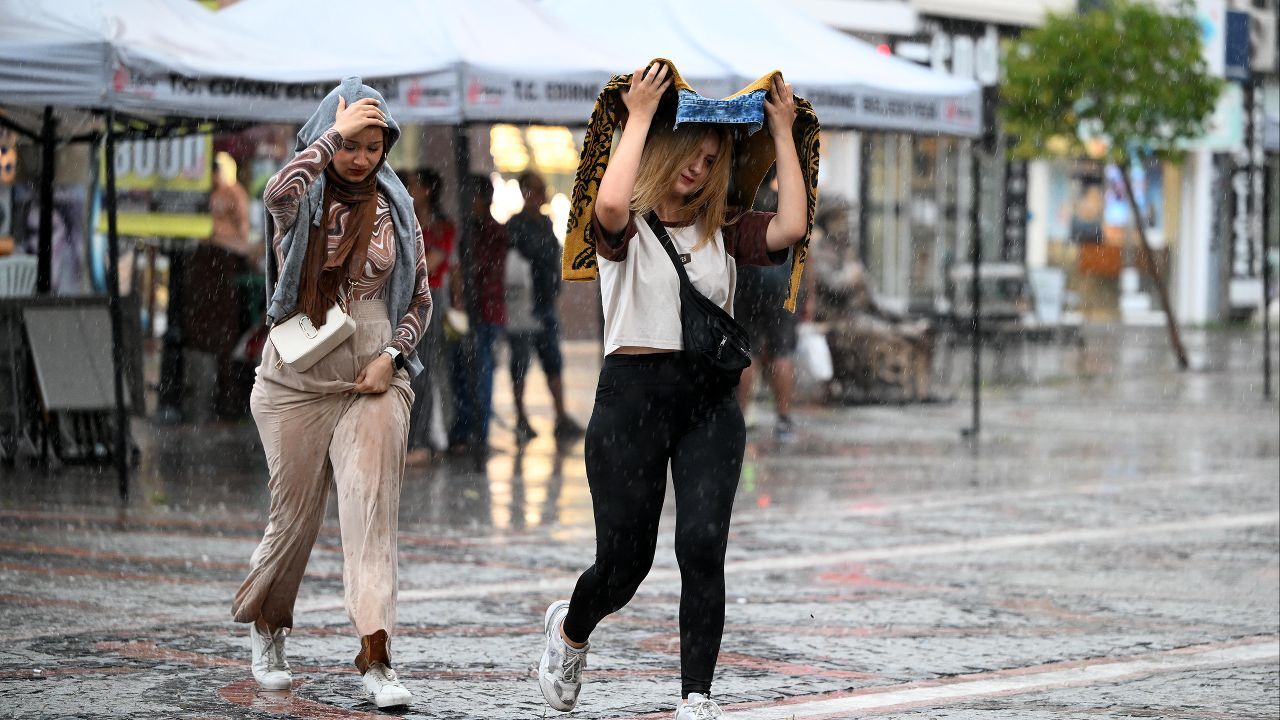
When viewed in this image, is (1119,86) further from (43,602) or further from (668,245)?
(668,245)

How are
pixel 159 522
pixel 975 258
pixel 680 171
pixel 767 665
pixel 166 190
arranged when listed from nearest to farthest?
pixel 680 171 → pixel 767 665 → pixel 159 522 → pixel 975 258 → pixel 166 190

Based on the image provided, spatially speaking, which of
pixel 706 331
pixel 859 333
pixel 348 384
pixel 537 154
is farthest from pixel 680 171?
pixel 537 154

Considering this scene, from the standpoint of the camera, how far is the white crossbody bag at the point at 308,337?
18.6 ft

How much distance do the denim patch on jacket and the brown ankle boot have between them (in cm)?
175

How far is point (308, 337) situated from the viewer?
5.69 meters

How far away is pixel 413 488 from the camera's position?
1152 cm

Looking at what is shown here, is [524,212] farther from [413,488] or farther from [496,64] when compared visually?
[413,488]

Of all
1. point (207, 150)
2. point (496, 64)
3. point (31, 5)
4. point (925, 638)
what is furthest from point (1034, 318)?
point (925, 638)

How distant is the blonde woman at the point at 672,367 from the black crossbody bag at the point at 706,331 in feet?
0.08

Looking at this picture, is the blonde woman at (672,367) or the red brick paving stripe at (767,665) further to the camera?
the red brick paving stripe at (767,665)

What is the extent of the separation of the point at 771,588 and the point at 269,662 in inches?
110

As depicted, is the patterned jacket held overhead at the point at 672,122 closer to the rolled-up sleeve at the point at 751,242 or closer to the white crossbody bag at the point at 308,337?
the rolled-up sleeve at the point at 751,242

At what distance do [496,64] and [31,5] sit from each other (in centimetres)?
274

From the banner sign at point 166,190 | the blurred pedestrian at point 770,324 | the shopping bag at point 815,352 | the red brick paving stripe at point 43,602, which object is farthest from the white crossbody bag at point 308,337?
the banner sign at point 166,190
